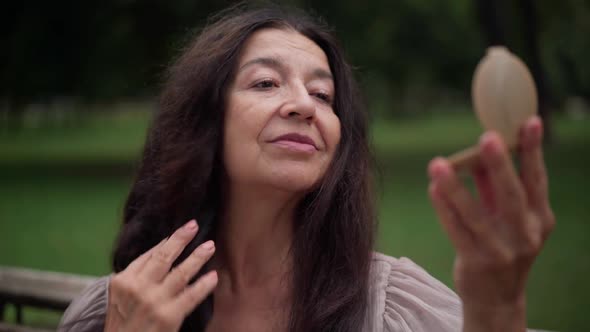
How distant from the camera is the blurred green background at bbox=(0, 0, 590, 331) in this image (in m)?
6.90

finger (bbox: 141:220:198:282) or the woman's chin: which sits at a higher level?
the woman's chin

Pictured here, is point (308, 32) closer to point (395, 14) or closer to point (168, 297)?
point (168, 297)

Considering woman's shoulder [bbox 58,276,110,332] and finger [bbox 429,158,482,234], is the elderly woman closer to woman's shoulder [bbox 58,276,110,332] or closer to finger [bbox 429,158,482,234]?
woman's shoulder [bbox 58,276,110,332]

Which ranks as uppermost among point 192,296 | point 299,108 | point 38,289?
point 299,108

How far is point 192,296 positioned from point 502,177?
890mm

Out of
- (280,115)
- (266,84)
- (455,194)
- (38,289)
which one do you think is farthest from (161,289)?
(38,289)

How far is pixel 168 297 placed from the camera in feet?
5.39

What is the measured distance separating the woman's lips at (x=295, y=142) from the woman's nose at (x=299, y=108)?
0.07 m

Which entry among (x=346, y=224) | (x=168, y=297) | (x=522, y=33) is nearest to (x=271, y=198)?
(x=346, y=224)

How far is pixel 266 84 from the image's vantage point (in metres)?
2.01

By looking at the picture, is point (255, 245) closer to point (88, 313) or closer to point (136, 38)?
point (88, 313)

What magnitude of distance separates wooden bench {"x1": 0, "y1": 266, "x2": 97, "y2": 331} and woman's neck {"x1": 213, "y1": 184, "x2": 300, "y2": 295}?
988mm

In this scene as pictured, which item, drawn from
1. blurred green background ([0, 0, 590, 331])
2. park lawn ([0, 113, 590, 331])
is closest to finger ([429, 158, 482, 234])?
park lawn ([0, 113, 590, 331])

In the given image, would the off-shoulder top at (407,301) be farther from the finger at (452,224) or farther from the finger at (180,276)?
the finger at (452,224)
